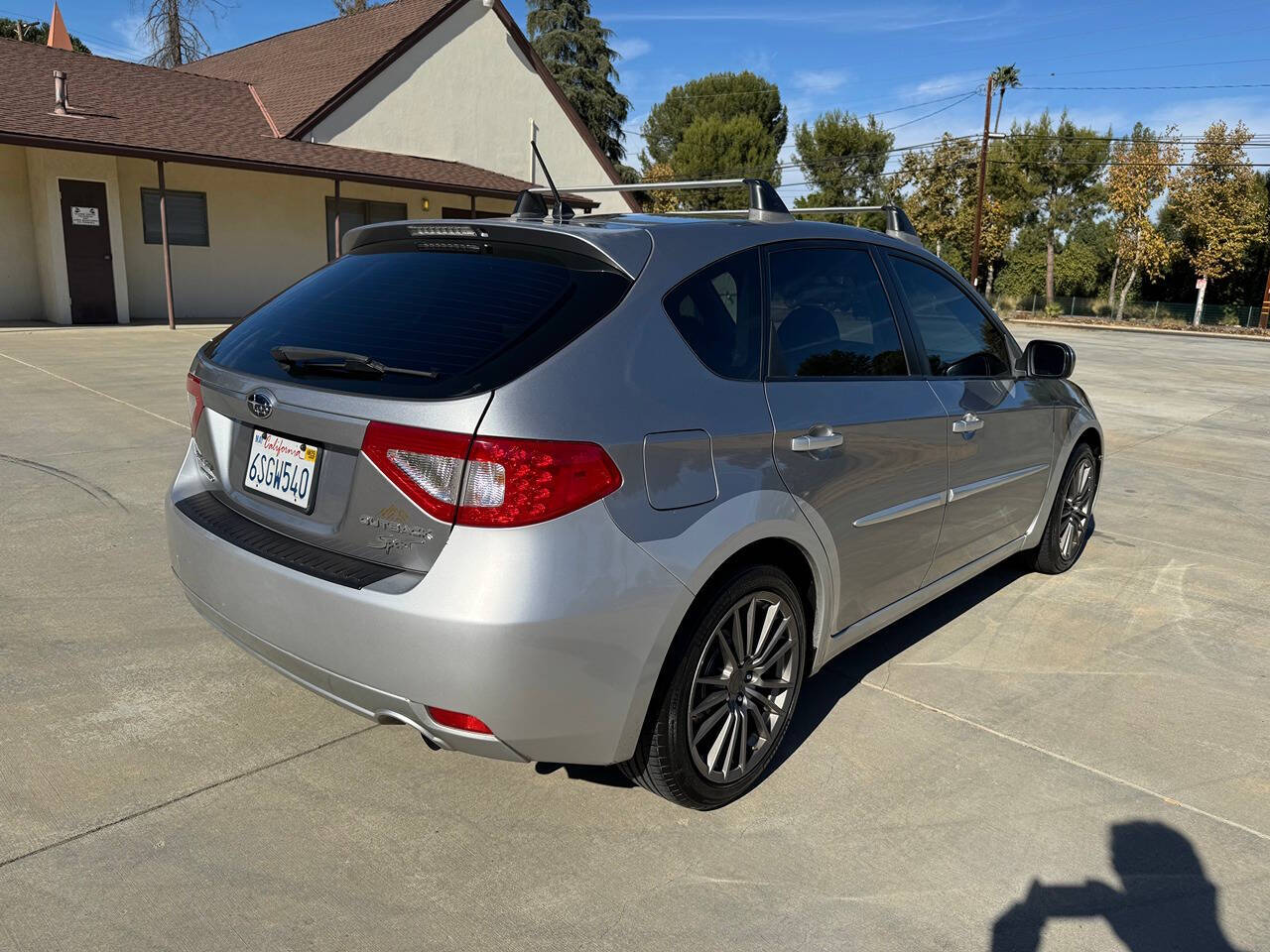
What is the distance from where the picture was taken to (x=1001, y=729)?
11.1 ft

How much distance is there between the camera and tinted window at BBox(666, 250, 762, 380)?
8.78 feet

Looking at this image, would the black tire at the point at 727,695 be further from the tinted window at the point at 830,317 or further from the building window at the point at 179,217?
the building window at the point at 179,217

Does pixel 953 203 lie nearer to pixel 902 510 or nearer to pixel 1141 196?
pixel 1141 196

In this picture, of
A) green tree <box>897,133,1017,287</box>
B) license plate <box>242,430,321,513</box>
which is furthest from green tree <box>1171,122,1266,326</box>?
license plate <box>242,430,321,513</box>

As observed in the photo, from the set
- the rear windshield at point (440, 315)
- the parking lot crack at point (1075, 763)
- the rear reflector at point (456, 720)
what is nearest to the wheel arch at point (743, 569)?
the rear reflector at point (456, 720)

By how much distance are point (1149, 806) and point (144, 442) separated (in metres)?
6.93

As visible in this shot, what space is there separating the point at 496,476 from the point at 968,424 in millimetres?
2290

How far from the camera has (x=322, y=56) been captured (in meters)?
22.9

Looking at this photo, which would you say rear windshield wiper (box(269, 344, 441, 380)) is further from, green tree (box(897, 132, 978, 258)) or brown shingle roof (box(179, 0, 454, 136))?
green tree (box(897, 132, 978, 258))

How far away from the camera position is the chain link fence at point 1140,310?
144 feet

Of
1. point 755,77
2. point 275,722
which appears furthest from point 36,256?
point 755,77

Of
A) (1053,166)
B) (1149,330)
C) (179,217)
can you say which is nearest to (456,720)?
(179,217)

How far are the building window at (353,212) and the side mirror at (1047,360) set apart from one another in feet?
61.9

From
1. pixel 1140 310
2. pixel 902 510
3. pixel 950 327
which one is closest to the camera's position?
pixel 902 510
